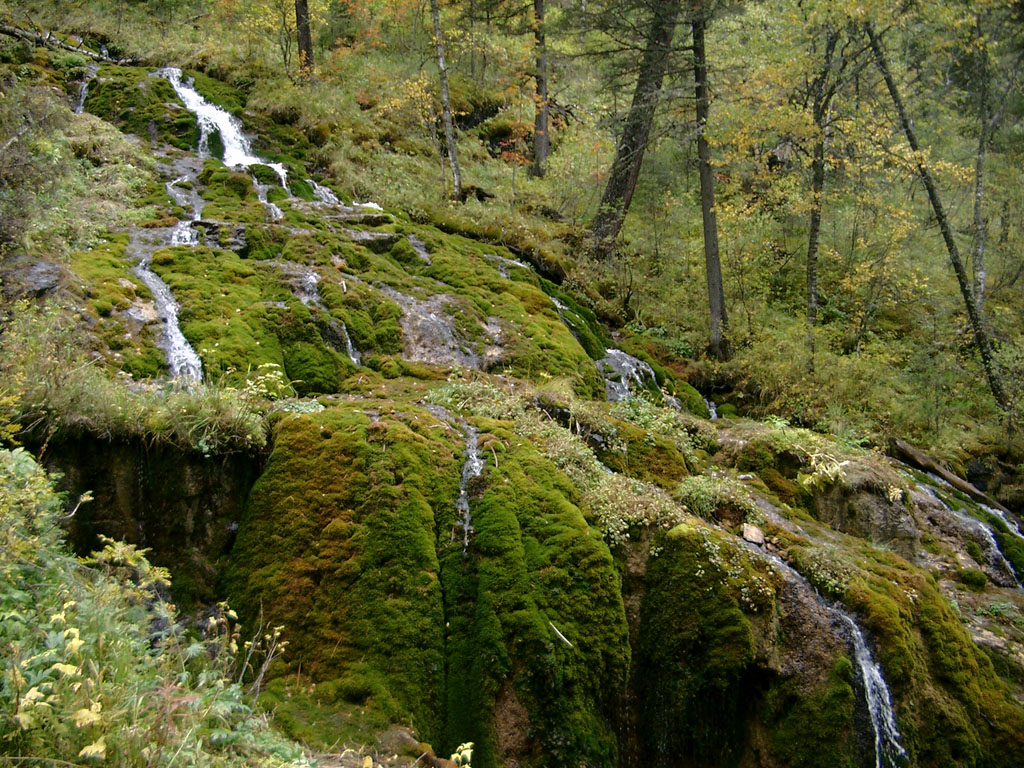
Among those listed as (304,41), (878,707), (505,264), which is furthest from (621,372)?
(304,41)

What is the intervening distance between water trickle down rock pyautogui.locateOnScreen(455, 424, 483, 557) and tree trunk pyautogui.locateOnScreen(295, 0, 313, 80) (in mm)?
16187

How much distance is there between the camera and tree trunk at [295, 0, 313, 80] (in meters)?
17.8

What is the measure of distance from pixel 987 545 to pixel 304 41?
2101 cm

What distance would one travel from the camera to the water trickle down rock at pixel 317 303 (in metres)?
8.40

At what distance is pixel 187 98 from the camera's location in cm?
1612

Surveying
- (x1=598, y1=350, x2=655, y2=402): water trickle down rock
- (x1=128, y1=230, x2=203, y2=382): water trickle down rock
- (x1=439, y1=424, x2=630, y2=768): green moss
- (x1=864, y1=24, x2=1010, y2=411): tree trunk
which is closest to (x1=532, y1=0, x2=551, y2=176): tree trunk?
(x1=864, y1=24, x2=1010, y2=411): tree trunk

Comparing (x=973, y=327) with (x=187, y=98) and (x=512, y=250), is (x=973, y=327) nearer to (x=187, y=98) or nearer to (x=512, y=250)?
(x=512, y=250)

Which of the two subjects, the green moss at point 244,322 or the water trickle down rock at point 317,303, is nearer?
the green moss at point 244,322

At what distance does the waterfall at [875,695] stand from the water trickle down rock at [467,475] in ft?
10.5

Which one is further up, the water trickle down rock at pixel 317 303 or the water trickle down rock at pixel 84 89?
the water trickle down rock at pixel 84 89

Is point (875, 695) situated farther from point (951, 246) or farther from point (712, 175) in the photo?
point (951, 246)

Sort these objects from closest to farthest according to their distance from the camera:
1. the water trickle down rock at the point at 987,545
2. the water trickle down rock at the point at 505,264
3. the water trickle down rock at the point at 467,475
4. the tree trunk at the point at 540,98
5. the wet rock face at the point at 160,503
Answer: the wet rock face at the point at 160,503, the water trickle down rock at the point at 467,475, the water trickle down rock at the point at 987,545, the water trickle down rock at the point at 505,264, the tree trunk at the point at 540,98

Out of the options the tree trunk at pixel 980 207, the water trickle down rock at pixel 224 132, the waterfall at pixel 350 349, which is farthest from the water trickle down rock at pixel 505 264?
the tree trunk at pixel 980 207

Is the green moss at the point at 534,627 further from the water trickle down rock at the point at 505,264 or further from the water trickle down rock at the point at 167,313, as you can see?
the water trickle down rock at the point at 505,264
